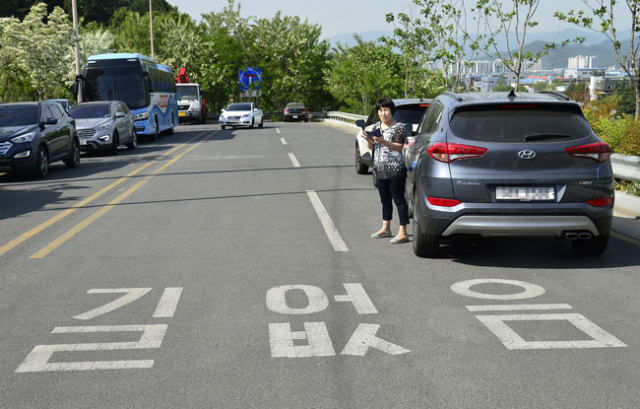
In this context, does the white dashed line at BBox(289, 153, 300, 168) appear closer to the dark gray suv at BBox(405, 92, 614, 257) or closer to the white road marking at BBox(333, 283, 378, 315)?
the dark gray suv at BBox(405, 92, 614, 257)

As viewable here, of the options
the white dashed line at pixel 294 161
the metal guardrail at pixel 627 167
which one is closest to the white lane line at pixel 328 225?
the metal guardrail at pixel 627 167

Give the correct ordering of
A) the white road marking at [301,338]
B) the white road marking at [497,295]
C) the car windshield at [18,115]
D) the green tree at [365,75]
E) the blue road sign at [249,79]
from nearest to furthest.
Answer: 1. the white road marking at [301,338]
2. the white road marking at [497,295]
3. the car windshield at [18,115]
4. the green tree at [365,75]
5. the blue road sign at [249,79]

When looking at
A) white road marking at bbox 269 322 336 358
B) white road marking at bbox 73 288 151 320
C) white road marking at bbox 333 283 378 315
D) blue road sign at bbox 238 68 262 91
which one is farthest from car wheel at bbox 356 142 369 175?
blue road sign at bbox 238 68 262 91

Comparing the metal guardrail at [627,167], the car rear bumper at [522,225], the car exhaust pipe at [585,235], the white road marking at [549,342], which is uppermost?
the metal guardrail at [627,167]

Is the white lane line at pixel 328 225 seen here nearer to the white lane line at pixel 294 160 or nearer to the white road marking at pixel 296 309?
the white road marking at pixel 296 309

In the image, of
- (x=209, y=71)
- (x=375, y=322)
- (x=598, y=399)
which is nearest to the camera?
(x=598, y=399)

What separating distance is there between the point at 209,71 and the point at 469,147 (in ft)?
230

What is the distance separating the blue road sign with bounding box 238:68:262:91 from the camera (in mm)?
77000

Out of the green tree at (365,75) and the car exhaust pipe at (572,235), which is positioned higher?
the green tree at (365,75)

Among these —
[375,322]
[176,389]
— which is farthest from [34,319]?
[375,322]

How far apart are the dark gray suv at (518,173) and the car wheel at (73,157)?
12.9 m

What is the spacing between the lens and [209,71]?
75.0 meters

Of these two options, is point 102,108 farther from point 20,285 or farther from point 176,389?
point 176,389

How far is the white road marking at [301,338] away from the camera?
4.71 metres
